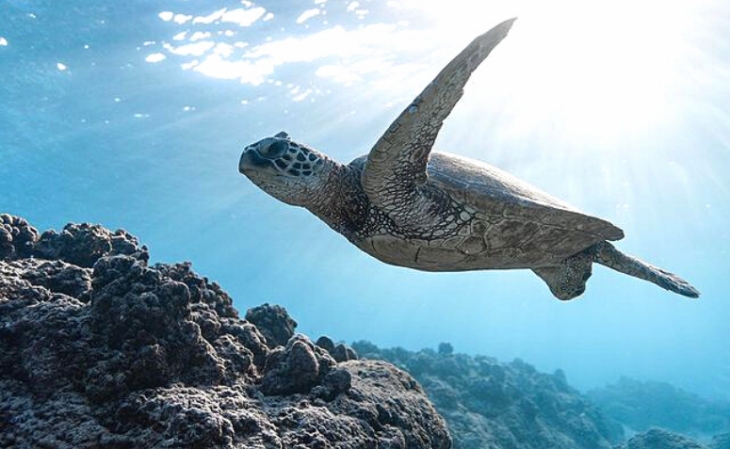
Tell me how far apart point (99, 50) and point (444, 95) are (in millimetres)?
14316

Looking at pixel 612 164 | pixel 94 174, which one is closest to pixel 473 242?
pixel 612 164

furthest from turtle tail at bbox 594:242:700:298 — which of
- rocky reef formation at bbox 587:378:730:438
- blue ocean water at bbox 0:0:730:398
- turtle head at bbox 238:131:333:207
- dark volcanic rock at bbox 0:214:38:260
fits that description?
rocky reef formation at bbox 587:378:730:438

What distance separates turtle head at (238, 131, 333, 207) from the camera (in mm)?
3166

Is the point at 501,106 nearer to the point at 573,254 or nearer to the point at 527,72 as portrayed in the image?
the point at 527,72

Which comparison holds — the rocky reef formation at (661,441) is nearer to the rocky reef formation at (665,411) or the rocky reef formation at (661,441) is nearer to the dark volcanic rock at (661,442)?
the dark volcanic rock at (661,442)

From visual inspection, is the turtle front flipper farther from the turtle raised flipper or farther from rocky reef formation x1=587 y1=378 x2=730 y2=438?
rocky reef formation x1=587 y1=378 x2=730 y2=438

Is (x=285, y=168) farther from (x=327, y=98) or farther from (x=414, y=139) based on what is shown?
(x=327, y=98)

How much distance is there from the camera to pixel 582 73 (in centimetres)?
1559

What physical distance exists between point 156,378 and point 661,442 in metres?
12.1

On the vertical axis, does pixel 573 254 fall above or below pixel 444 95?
below

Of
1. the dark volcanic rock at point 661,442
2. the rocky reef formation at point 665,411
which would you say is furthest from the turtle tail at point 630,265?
the rocky reef formation at point 665,411

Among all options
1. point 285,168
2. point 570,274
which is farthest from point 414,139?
point 570,274

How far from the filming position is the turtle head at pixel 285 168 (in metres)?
3.17

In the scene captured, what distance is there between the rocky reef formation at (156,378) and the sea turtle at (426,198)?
1126 millimetres
